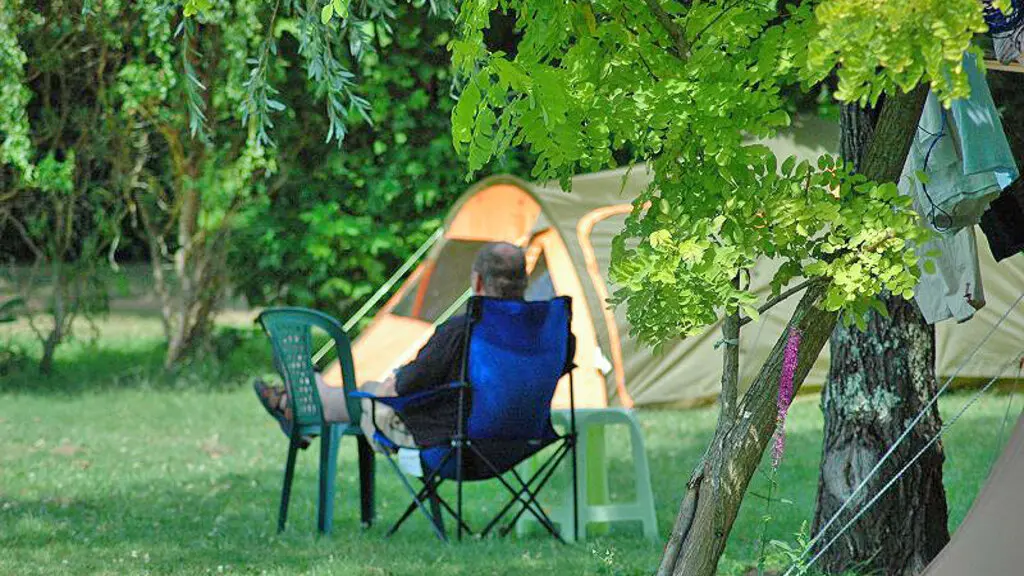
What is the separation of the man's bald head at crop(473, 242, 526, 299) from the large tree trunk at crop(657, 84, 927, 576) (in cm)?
189

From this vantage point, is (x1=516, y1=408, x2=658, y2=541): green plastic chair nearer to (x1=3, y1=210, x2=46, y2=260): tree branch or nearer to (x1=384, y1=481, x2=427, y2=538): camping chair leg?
(x1=384, y1=481, x2=427, y2=538): camping chair leg

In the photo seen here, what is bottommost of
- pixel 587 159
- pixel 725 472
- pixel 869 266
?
pixel 725 472

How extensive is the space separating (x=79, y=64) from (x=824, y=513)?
632cm

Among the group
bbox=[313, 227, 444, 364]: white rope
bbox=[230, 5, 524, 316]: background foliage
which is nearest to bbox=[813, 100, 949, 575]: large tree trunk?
bbox=[313, 227, 444, 364]: white rope

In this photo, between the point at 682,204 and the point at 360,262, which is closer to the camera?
the point at 682,204

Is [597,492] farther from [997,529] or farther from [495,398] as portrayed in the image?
[997,529]

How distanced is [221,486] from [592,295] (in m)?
2.40

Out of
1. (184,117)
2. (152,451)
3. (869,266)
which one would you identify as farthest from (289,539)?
(184,117)

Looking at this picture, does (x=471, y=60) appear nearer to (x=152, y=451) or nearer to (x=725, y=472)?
(x=725, y=472)

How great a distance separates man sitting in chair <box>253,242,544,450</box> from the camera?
17.2 feet

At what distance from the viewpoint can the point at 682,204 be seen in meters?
3.42

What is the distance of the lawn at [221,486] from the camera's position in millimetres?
5094

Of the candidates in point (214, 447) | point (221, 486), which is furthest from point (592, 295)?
point (221, 486)

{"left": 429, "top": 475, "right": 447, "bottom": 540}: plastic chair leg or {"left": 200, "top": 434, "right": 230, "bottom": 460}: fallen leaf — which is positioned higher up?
{"left": 429, "top": 475, "right": 447, "bottom": 540}: plastic chair leg
